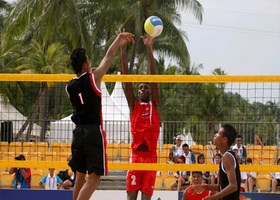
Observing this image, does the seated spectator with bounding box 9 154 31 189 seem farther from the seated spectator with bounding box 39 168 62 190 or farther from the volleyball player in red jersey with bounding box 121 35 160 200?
the volleyball player in red jersey with bounding box 121 35 160 200

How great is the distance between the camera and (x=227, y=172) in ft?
27.7

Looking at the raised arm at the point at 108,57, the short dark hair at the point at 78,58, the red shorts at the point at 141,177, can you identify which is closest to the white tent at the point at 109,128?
the red shorts at the point at 141,177

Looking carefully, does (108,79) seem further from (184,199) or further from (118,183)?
(118,183)

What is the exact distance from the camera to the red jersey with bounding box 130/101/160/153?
1094cm

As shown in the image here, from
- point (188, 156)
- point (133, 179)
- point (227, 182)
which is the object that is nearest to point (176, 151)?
point (188, 156)

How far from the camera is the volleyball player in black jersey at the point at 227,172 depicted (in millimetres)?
8336

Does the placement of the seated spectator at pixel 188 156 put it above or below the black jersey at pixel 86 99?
below

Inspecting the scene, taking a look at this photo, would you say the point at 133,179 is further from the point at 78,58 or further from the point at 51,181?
the point at 51,181

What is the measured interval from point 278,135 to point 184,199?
9.99 feet

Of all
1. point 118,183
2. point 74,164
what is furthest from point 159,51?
point 74,164

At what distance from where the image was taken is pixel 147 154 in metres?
11.2

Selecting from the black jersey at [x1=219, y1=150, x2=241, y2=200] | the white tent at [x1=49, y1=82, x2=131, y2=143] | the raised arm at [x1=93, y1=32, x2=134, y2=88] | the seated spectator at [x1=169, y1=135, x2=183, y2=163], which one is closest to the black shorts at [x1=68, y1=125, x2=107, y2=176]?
the raised arm at [x1=93, y1=32, x2=134, y2=88]

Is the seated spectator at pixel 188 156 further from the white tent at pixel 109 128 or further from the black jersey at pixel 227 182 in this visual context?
the black jersey at pixel 227 182

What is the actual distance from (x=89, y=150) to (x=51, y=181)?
25.2ft
